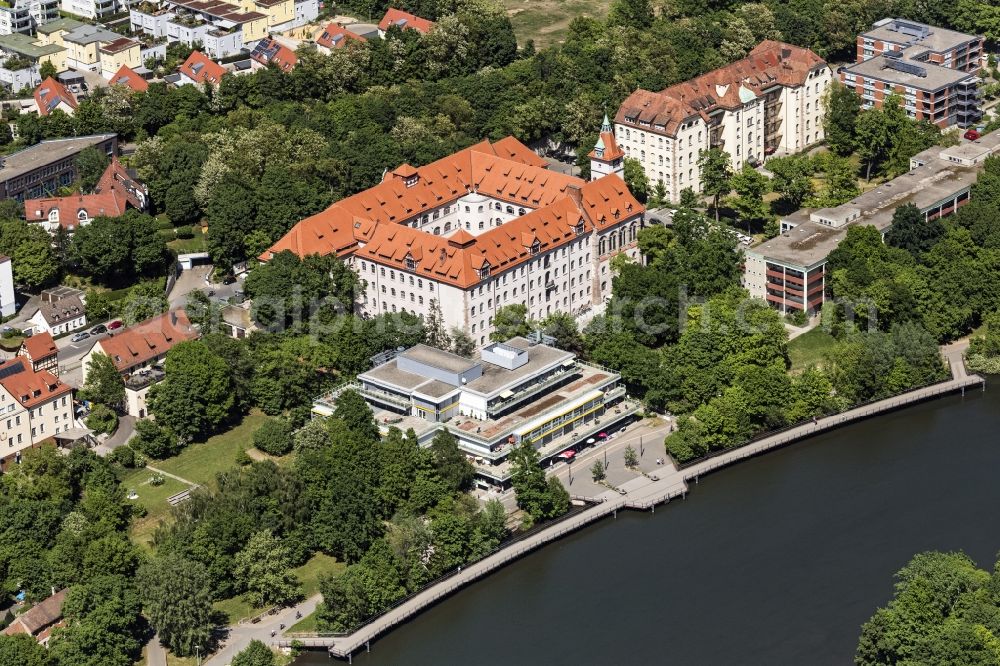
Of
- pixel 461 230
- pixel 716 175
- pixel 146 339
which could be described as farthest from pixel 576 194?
pixel 146 339

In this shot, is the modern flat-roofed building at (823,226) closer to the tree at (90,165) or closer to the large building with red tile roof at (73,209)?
the large building with red tile roof at (73,209)

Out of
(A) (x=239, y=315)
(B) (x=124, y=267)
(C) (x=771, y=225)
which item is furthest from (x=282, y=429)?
(C) (x=771, y=225)

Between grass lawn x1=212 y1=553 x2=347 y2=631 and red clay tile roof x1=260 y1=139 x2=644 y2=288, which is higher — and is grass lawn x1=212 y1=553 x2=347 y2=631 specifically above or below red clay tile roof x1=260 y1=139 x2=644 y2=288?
below

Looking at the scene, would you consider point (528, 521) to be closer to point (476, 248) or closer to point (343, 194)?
point (476, 248)

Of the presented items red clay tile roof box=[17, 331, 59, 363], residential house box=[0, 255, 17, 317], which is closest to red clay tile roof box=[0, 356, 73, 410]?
red clay tile roof box=[17, 331, 59, 363]

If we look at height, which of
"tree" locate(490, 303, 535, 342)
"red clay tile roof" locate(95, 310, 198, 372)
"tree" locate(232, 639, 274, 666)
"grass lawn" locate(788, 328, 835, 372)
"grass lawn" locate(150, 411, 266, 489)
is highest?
"red clay tile roof" locate(95, 310, 198, 372)

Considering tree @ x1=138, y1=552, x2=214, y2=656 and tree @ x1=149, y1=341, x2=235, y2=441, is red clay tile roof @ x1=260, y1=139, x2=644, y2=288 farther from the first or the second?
tree @ x1=138, y1=552, x2=214, y2=656
